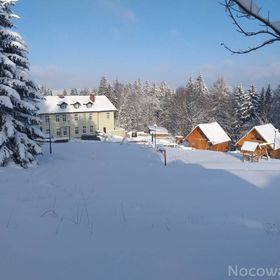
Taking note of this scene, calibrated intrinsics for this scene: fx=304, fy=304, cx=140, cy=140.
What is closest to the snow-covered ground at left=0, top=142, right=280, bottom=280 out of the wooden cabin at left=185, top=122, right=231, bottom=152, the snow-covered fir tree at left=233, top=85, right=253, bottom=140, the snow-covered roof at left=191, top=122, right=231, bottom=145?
the snow-covered roof at left=191, top=122, right=231, bottom=145

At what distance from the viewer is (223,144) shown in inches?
1780

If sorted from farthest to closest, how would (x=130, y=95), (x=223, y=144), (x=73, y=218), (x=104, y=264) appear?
1. (x=130, y=95)
2. (x=223, y=144)
3. (x=73, y=218)
4. (x=104, y=264)

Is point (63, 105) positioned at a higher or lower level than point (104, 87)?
lower

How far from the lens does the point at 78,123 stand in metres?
56.9

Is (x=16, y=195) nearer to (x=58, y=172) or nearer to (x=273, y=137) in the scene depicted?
(x=58, y=172)

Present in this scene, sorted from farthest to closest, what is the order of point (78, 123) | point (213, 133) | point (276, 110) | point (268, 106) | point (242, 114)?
point (78, 123) < point (276, 110) < point (242, 114) < point (268, 106) < point (213, 133)

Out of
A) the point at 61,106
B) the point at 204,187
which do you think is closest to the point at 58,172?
the point at 204,187

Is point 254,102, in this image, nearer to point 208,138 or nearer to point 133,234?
point 208,138

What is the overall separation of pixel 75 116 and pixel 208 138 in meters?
26.2

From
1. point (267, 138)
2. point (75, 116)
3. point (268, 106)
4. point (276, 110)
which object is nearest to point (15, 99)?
point (267, 138)

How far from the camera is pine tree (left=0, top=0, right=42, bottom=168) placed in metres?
15.3

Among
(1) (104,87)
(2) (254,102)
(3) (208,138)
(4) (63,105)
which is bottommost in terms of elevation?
Result: (3) (208,138)

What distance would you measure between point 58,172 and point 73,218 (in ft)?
31.3

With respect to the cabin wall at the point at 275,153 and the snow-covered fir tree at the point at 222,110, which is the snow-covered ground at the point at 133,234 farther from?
the snow-covered fir tree at the point at 222,110
